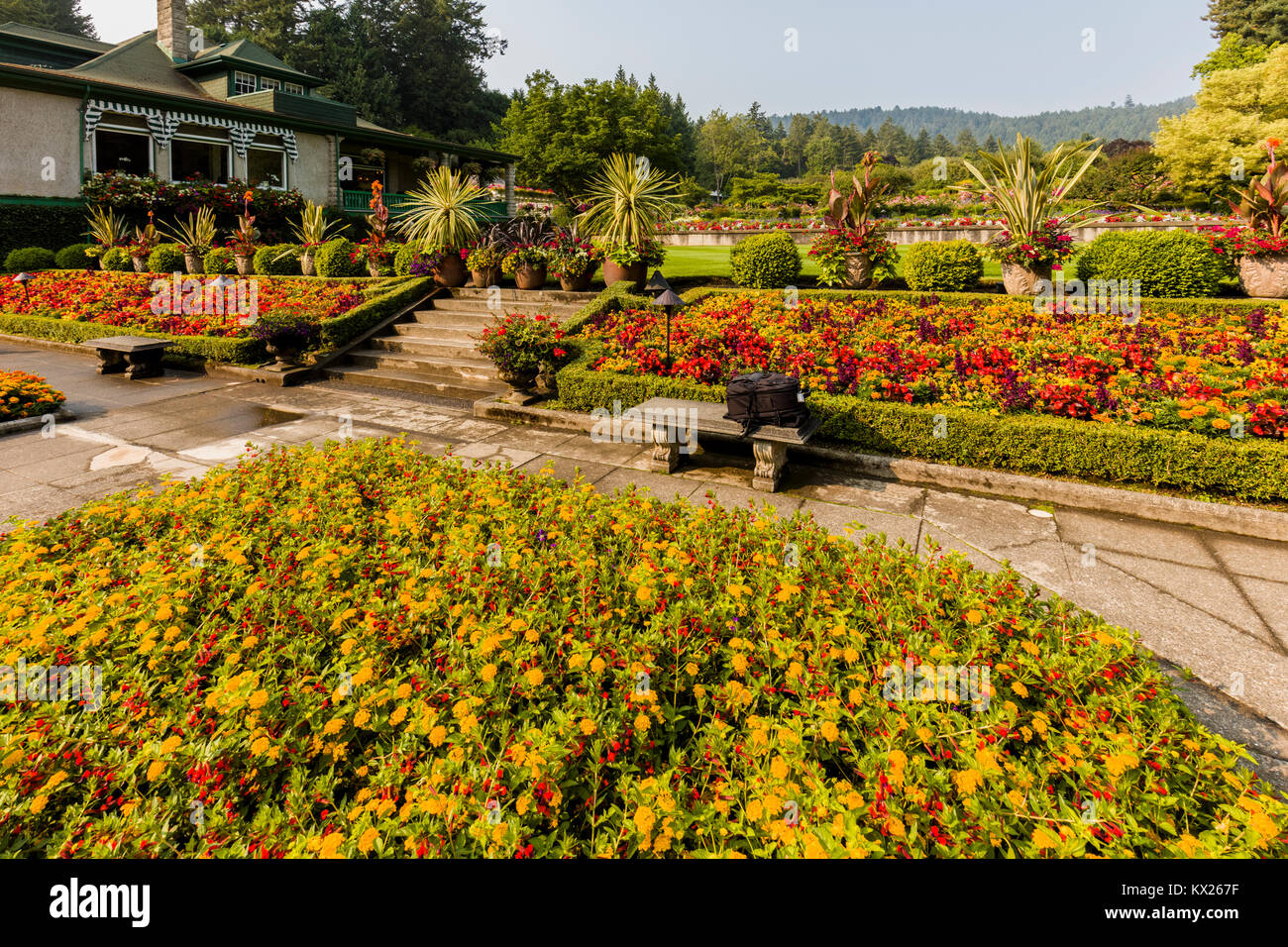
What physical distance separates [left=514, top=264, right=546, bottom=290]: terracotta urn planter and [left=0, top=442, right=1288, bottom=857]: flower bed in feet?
33.8

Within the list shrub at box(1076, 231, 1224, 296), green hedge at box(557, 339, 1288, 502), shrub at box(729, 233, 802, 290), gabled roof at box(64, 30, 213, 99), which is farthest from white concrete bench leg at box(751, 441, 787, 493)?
gabled roof at box(64, 30, 213, 99)

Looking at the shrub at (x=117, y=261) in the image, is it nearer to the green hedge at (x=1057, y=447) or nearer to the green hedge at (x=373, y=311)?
the green hedge at (x=373, y=311)

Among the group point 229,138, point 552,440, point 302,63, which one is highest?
point 302,63

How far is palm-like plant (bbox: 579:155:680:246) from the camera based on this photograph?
12.3 meters

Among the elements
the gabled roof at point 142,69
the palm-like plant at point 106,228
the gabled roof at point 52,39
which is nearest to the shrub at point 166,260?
the palm-like plant at point 106,228

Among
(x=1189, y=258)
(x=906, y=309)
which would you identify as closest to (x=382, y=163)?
(x=906, y=309)

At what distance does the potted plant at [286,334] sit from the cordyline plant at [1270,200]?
15.0 meters

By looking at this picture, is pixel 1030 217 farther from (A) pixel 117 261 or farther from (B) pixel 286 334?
(A) pixel 117 261

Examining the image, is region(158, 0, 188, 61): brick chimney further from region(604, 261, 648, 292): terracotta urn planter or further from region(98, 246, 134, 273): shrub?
region(604, 261, 648, 292): terracotta urn planter

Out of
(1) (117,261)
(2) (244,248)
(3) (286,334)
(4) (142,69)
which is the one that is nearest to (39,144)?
(1) (117,261)

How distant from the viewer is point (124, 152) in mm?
24578

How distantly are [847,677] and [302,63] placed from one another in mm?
54265

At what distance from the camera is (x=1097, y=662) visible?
254 cm

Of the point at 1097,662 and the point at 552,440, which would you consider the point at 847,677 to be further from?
the point at 552,440
